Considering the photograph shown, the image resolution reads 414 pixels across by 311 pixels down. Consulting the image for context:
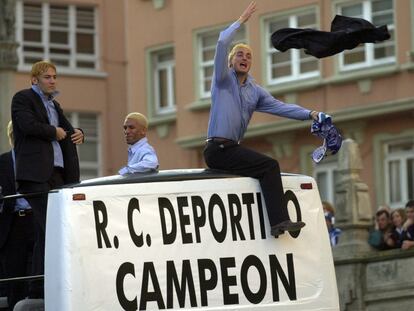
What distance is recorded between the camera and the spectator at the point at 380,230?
1109 inches

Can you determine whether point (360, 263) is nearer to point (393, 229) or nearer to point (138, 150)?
point (393, 229)

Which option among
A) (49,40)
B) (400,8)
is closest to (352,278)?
(400,8)

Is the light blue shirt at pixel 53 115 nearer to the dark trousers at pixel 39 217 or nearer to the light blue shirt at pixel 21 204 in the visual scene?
the dark trousers at pixel 39 217

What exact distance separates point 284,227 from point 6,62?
16.8m

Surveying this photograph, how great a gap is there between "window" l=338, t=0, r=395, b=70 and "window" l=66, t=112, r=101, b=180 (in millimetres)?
13874

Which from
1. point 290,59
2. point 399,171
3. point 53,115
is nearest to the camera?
point 53,115

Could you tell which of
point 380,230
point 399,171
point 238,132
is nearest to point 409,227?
point 380,230

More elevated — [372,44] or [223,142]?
[372,44]

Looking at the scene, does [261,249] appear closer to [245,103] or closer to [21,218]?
[245,103]

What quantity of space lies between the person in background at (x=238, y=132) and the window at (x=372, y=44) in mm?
27759

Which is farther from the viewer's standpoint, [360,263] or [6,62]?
[360,263]

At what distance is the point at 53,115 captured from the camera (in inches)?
627

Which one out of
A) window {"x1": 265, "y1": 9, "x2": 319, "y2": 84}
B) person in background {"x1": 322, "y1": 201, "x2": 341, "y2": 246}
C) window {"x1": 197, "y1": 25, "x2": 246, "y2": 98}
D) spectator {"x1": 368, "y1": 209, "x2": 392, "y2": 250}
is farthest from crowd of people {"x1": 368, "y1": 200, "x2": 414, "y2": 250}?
window {"x1": 197, "y1": 25, "x2": 246, "y2": 98}

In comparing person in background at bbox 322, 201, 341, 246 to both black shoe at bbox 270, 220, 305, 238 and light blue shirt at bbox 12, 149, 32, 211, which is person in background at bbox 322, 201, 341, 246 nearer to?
light blue shirt at bbox 12, 149, 32, 211
